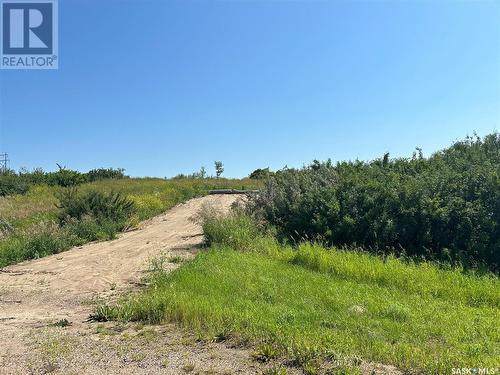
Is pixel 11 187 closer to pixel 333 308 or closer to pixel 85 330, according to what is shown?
pixel 85 330

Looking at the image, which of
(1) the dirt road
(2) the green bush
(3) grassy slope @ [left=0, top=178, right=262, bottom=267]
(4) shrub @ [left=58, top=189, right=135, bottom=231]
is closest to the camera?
(1) the dirt road

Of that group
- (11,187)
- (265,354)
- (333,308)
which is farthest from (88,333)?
(11,187)

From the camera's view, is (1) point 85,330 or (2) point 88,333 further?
(1) point 85,330

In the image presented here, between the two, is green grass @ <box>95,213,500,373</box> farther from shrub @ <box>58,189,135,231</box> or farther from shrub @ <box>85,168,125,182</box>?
shrub @ <box>85,168,125,182</box>

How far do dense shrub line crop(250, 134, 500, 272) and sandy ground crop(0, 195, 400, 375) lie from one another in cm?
356

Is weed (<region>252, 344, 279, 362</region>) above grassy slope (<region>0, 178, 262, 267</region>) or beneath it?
beneath

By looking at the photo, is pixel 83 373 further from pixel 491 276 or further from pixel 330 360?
pixel 491 276

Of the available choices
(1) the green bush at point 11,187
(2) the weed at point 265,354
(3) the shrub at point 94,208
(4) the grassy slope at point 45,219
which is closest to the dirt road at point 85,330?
(2) the weed at point 265,354

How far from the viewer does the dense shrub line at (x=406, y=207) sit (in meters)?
10.7

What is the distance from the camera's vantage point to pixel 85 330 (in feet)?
20.3

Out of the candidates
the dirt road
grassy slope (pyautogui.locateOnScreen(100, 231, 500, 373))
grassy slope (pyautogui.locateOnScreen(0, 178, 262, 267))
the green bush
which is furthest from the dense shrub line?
the green bush

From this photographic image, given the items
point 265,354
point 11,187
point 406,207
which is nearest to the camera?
point 265,354

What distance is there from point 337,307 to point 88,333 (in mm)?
3653

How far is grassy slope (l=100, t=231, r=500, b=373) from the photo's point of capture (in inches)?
186
